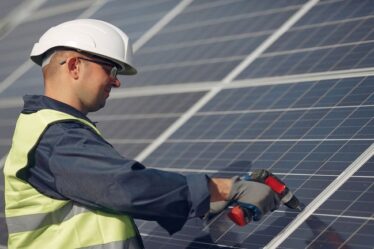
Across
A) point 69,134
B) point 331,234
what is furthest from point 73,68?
point 331,234

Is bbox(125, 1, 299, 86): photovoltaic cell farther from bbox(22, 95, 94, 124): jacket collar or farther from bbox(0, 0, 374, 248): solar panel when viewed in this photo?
bbox(22, 95, 94, 124): jacket collar

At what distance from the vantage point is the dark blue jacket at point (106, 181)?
423 centimetres

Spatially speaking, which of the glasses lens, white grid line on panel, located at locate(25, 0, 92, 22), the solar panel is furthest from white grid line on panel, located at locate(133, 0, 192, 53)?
the glasses lens

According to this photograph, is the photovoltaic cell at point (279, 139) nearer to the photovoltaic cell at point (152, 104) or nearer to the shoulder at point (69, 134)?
the photovoltaic cell at point (152, 104)

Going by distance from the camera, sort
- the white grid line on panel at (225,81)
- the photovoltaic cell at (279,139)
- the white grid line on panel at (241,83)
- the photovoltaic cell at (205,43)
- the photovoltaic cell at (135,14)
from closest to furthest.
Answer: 1. the photovoltaic cell at (279,139)
2. the white grid line on panel at (241,83)
3. the white grid line on panel at (225,81)
4. the photovoltaic cell at (205,43)
5. the photovoltaic cell at (135,14)

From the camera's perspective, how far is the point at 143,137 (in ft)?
27.3

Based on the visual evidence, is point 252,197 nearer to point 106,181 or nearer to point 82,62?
point 106,181

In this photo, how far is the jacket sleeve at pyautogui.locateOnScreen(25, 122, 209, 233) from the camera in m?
4.23

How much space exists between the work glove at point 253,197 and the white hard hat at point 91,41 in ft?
3.58

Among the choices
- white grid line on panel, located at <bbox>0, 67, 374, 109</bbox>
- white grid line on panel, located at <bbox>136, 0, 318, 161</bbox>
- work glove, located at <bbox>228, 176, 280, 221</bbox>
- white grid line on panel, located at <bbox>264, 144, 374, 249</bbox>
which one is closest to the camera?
work glove, located at <bbox>228, 176, 280, 221</bbox>

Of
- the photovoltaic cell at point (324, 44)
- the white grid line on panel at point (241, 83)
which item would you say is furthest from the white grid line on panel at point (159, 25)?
the photovoltaic cell at point (324, 44)

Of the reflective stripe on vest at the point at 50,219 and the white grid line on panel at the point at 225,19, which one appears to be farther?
the white grid line on panel at the point at 225,19

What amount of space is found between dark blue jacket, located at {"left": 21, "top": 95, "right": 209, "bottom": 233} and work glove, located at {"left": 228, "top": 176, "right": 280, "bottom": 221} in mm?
217

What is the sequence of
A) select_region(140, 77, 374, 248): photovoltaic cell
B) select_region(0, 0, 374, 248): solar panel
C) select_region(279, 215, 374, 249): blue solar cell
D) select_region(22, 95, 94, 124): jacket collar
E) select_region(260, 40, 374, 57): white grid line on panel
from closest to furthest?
select_region(22, 95, 94, 124): jacket collar → select_region(279, 215, 374, 249): blue solar cell → select_region(0, 0, 374, 248): solar panel → select_region(140, 77, 374, 248): photovoltaic cell → select_region(260, 40, 374, 57): white grid line on panel
